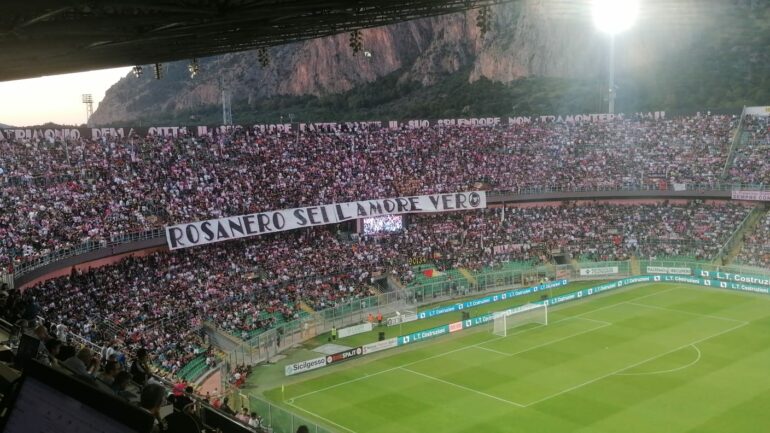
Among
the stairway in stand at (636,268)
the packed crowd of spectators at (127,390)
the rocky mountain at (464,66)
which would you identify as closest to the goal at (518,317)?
the stairway in stand at (636,268)

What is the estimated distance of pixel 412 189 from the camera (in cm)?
5997

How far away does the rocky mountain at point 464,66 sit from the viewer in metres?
103

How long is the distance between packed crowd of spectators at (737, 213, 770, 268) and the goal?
19.6 metres

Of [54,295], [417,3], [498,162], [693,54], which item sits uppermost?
[693,54]

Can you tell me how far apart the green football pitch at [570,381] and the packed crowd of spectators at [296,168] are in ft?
53.4

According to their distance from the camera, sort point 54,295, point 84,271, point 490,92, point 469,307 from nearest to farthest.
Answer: point 54,295, point 84,271, point 469,307, point 490,92

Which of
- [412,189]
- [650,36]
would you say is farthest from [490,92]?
[412,189]

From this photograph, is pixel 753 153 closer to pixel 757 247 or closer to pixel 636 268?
pixel 757 247

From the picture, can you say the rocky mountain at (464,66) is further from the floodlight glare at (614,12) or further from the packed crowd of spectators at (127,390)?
the packed crowd of spectators at (127,390)

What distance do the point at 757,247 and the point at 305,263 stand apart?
1341 inches

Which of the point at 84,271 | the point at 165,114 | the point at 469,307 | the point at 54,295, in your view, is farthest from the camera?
the point at 165,114

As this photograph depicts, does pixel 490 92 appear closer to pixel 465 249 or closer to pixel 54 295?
pixel 465 249

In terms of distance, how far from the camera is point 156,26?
15.0 meters

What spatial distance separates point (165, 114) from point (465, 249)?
102471 mm
